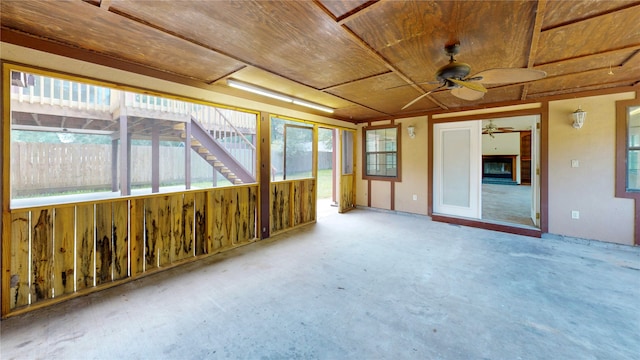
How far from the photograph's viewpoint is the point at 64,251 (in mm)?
2418

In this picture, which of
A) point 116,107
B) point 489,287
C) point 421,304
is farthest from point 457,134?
point 116,107

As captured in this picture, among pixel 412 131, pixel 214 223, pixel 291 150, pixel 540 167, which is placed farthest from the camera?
pixel 412 131

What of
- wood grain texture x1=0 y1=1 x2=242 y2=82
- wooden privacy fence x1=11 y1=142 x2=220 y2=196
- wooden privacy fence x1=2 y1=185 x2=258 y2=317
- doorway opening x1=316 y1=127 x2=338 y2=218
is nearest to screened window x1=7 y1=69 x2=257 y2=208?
wooden privacy fence x1=11 y1=142 x2=220 y2=196

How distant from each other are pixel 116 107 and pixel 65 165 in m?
2.00

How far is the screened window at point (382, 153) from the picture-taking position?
617cm

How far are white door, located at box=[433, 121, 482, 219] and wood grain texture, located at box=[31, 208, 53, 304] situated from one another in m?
6.23

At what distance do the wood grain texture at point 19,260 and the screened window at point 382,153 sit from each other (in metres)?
6.05

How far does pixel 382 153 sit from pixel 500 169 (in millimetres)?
9400

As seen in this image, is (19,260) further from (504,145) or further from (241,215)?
(504,145)

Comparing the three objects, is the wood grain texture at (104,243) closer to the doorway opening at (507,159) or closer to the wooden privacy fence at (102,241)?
A: the wooden privacy fence at (102,241)

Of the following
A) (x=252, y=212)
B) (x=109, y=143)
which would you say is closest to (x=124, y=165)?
(x=109, y=143)

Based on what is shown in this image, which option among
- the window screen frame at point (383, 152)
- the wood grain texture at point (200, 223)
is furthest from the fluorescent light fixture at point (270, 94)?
the window screen frame at point (383, 152)

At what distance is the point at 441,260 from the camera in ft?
10.9

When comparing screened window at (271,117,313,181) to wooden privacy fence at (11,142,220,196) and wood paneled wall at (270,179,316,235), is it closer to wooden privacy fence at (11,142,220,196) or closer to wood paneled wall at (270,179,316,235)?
wood paneled wall at (270,179,316,235)
